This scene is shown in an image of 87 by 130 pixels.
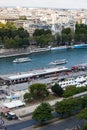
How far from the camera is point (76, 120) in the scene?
6.80 m

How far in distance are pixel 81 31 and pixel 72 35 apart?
90 centimetres

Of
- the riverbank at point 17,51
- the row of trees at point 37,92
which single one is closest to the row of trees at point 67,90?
the row of trees at point 37,92

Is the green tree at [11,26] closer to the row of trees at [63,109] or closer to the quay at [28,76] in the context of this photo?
the quay at [28,76]

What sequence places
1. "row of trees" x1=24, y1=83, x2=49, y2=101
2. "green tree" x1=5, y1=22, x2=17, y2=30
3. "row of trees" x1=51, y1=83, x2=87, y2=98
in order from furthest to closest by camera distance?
"green tree" x1=5, y1=22, x2=17, y2=30
"row of trees" x1=24, y1=83, x2=49, y2=101
"row of trees" x1=51, y1=83, x2=87, y2=98

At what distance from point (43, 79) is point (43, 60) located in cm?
421

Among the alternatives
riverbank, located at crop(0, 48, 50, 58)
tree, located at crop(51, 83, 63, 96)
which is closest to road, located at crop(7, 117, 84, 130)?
tree, located at crop(51, 83, 63, 96)

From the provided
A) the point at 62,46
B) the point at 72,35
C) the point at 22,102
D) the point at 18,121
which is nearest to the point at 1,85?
the point at 22,102

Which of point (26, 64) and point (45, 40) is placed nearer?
point (26, 64)

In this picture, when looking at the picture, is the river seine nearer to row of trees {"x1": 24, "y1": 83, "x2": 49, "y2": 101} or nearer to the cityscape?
the cityscape

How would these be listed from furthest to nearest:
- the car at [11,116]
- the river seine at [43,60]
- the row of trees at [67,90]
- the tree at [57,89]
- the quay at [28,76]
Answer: the river seine at [43,60] < the quay at [28,76] < the tree at [57,89] < the row of trees at [67,90] < the car at [11,116]

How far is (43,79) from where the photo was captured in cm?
978

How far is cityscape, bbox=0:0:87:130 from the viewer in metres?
6.71

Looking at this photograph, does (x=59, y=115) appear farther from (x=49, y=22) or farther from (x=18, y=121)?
(x=49, y=22)

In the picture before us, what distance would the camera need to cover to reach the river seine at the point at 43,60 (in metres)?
12.4
